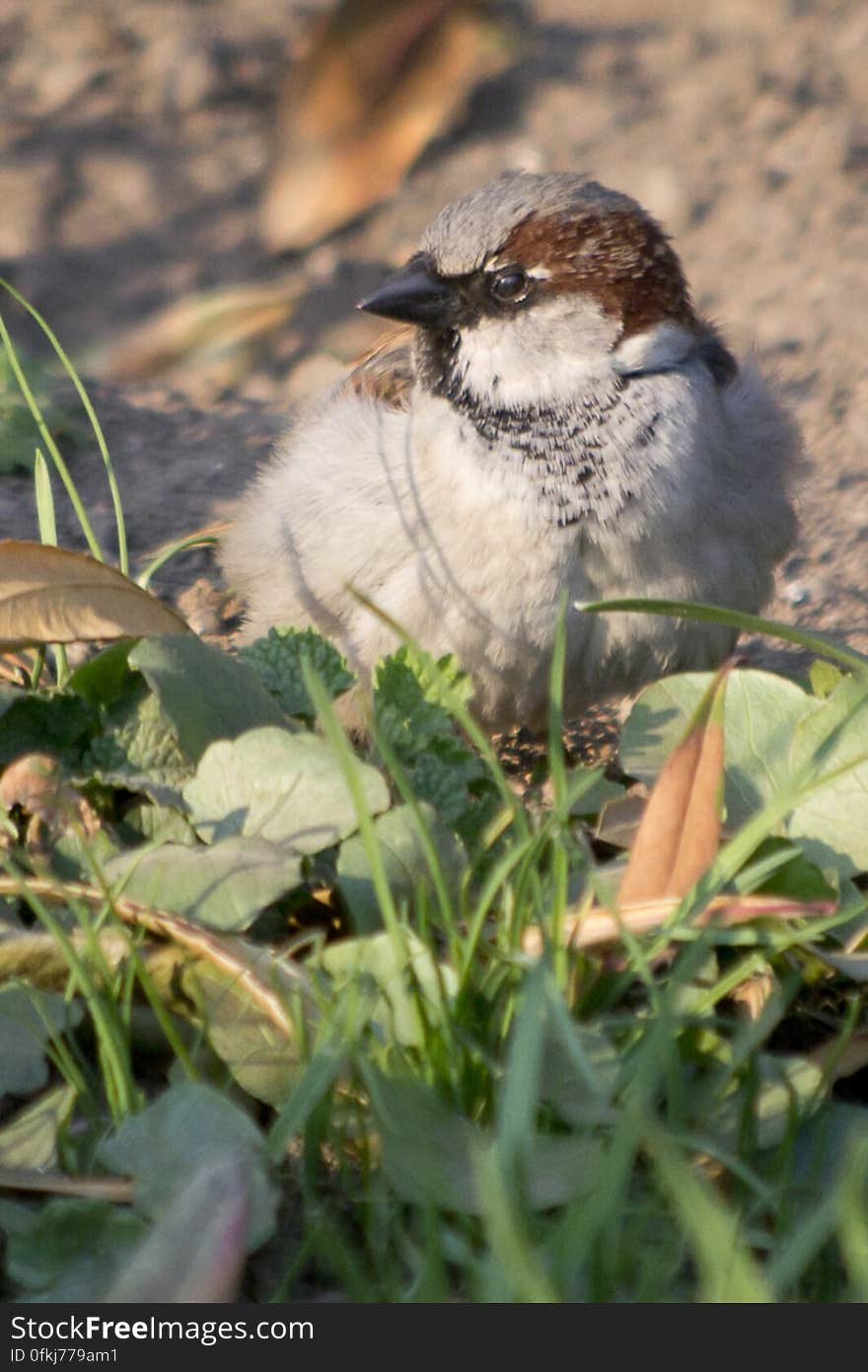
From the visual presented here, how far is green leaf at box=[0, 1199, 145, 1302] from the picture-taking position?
1321 millimetres

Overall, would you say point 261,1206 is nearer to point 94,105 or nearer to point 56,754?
point 56,754

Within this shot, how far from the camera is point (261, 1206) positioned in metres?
1.31

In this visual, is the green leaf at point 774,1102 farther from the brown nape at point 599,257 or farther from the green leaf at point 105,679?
the brown nape at point 599,257

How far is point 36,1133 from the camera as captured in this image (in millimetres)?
1431

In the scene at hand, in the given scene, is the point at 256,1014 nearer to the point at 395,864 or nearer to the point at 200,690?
the point at 395,864

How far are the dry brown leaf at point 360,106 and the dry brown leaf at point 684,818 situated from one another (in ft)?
9.73

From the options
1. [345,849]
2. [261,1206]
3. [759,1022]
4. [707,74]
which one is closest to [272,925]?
[345,849]

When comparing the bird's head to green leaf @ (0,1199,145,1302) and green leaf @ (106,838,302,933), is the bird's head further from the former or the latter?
green leaf @ (0,1199,145,1302)

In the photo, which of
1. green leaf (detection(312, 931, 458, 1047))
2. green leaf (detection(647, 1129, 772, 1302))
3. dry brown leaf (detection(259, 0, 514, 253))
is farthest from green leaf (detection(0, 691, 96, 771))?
dry brown leaf (detection(259, 0, 514, 253))

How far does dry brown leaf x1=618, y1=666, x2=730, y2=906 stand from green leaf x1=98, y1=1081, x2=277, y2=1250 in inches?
16.7

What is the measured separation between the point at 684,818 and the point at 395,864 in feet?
0.94

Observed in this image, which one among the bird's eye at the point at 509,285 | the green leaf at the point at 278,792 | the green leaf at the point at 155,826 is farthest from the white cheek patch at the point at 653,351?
the green leaf at the point at 155,826

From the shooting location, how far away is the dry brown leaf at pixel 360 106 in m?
4.20

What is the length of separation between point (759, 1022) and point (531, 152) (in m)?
3.46
